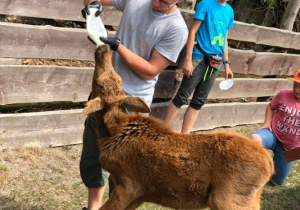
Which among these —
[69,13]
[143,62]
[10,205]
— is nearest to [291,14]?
[69,13]

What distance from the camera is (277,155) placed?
5.91 meters

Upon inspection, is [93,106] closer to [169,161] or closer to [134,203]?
[169,161]

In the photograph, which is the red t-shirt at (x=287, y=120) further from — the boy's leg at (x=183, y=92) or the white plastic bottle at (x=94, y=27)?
the white plastic bottle at (x=94, y=27)

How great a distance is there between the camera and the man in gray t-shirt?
11.8 ft

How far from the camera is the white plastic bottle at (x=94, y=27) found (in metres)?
3.42

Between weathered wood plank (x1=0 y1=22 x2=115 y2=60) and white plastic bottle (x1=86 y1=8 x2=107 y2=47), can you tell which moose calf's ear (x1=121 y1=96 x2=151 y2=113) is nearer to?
white plastic bottle (x1=86 y1=8 x2=107 y2=47)

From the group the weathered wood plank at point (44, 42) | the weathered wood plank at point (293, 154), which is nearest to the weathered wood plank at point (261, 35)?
the weathered wood plank at point (44, 42)

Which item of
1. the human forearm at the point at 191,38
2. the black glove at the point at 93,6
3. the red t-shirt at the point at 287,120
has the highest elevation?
the black glove at the point at 93,6

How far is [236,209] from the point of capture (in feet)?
9.87

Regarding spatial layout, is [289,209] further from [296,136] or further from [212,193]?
[212,193]

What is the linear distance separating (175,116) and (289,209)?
6.84ft

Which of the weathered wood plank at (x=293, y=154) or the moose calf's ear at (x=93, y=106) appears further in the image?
the weathered wood plank at (x=293, y=154)

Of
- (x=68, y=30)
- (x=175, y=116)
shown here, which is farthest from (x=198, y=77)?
(x=68, y=30)

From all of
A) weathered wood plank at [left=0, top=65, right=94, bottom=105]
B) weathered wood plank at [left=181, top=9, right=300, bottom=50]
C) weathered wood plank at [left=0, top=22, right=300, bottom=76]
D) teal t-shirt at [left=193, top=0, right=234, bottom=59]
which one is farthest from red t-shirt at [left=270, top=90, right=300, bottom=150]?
weathered wood plank at [left=0, top=65, right=94, bottom=105]
